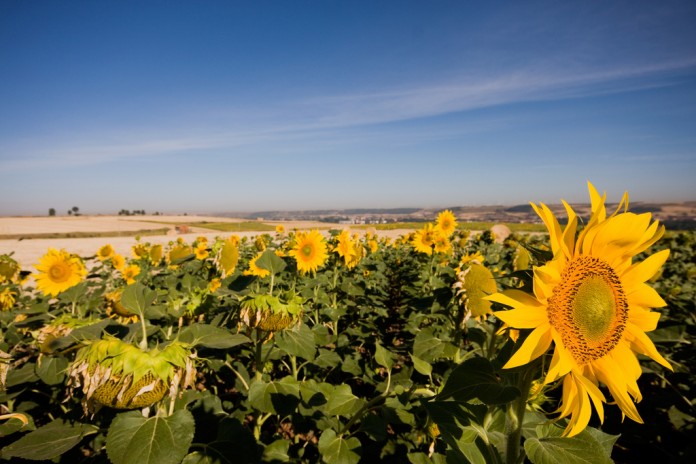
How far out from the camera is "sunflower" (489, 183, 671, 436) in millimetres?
885

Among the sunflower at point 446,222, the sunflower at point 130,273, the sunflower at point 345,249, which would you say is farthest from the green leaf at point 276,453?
the sunflower at point 446,222

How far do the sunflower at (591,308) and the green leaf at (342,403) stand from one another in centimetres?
105

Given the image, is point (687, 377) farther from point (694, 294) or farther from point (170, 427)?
point (170, 427)

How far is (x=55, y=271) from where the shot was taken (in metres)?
4.03

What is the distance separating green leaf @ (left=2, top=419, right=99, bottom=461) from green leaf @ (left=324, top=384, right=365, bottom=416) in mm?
1031

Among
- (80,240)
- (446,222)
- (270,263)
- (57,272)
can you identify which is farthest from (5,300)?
(80,240)

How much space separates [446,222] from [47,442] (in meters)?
6.76

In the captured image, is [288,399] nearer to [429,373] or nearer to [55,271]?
[429,373]

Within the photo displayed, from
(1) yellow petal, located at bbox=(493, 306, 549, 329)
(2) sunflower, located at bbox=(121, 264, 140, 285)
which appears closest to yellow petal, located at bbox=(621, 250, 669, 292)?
(1) yellow petal, located at bbox=(493, 306, 549, 329)

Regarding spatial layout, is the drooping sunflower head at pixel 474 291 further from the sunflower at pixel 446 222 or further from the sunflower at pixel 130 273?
the sunflower at pixel 130 273

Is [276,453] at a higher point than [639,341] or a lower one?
lower

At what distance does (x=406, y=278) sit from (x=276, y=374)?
3.68 meters

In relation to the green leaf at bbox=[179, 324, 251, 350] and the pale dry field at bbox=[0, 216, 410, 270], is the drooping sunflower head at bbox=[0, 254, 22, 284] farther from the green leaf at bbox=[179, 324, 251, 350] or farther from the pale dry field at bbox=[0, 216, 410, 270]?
the green leaf at bbox=[179, 324, 251, 350]

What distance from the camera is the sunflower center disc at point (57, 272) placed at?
4.03 metres
